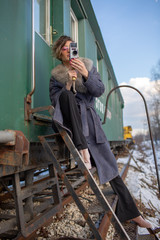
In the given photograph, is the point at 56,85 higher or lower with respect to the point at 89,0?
lower

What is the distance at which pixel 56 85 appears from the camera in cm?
198

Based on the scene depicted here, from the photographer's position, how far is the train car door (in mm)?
2180

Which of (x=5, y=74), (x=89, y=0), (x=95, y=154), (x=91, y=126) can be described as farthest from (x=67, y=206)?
(x=89, y=0)

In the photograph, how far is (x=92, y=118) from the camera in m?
1.92

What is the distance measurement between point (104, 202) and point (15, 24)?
5.36 ft

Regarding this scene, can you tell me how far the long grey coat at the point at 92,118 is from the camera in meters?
1.81

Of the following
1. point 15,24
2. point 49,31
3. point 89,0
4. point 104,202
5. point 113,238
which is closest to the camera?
point 104,202

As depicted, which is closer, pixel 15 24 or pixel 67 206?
pixel 15 24

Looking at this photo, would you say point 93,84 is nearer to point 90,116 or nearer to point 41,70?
point 90,116

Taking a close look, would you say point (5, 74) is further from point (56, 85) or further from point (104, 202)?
point (104, 202)

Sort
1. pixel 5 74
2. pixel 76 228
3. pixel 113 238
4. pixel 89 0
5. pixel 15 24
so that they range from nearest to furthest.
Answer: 1. pixel 5 74
2. pixel 15 24
3. pixel 113 238
4. pixel 76 228
5. pixel 89 0

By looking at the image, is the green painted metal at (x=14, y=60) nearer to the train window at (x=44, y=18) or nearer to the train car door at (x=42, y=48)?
the train car door at (x=42, y=48)

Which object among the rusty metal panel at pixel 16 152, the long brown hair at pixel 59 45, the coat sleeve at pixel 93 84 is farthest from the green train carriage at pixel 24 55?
the coat sleeve at pixel 93 84

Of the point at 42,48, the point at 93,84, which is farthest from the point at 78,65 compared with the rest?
the point at 42,48
